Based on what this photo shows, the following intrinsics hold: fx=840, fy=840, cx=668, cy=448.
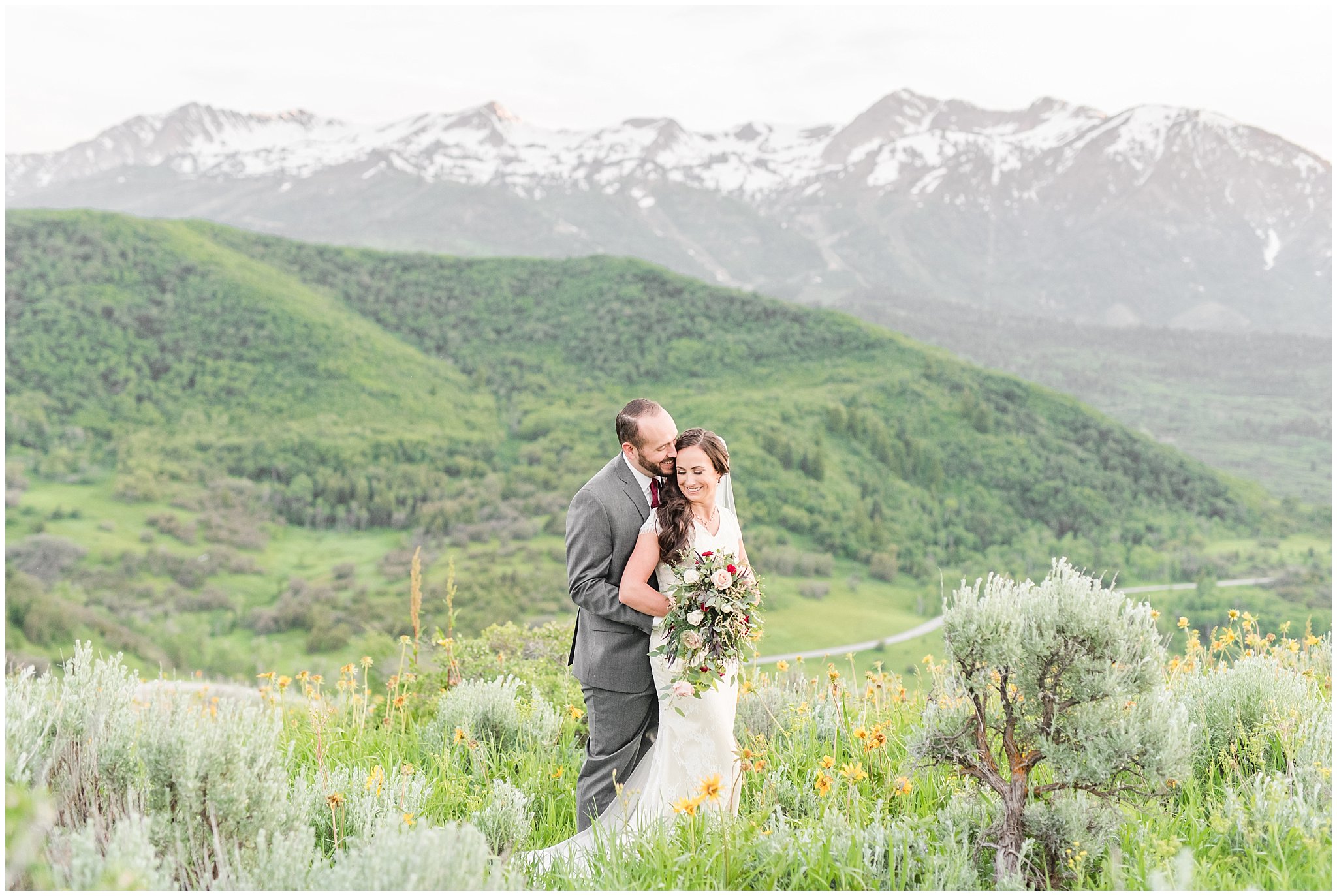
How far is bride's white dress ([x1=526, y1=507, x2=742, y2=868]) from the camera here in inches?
111

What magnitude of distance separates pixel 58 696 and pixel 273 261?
331 ft

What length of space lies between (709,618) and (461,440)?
74799mm

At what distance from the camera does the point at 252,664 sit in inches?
1670

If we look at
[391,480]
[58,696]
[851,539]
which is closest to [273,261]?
[391,480]

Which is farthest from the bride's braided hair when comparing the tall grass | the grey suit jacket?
the tall grass

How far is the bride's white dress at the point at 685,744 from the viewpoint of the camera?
9.25 ft

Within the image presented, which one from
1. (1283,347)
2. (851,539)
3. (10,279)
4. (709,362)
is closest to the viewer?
(851,539)

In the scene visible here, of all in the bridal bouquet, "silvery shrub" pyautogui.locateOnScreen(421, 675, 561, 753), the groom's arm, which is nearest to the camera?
the bridal bouquet

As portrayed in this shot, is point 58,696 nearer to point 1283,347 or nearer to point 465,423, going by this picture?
point 465,423

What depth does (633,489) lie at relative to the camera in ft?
9.78

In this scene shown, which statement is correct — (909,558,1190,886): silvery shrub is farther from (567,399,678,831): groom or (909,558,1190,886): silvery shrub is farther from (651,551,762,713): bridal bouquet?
(567,399,678,831): groom

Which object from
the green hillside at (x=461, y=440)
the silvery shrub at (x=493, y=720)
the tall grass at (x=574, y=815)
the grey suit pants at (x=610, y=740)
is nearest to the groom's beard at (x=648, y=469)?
the grey suit pants at (x=610, y=740)

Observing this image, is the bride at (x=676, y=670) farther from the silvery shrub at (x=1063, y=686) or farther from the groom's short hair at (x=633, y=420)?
the silvery shrub at (x=1063, y=686)

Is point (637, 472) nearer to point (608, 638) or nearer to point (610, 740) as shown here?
point (608, 638)
